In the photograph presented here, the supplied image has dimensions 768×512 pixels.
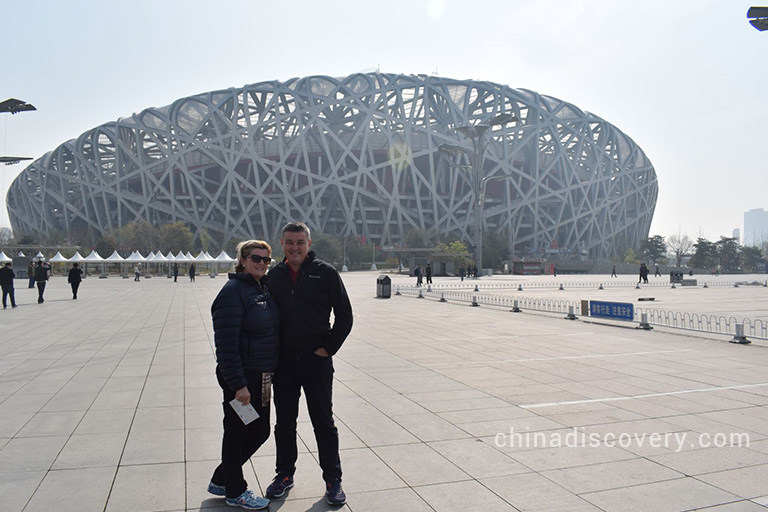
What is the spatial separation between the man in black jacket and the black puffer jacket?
128 millimetres

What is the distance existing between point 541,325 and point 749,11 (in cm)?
785

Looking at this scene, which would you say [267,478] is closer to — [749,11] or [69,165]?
[749,11]

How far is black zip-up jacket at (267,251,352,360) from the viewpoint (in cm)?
378

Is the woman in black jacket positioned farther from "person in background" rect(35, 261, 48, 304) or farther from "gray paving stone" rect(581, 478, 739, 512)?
"person in background" rect(35, 261, 48, 304)

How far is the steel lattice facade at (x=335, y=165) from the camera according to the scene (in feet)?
243

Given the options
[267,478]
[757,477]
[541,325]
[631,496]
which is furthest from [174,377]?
[541,325]

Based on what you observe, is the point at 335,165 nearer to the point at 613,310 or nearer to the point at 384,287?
the point at 384,287

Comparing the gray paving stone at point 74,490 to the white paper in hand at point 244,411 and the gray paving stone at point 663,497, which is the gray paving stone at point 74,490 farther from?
the gray paving stone at point 663,497

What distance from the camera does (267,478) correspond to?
13.8 feet

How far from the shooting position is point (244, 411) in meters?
3.58

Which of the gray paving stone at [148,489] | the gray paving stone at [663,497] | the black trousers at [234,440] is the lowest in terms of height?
the gray paving stone at [148,489]

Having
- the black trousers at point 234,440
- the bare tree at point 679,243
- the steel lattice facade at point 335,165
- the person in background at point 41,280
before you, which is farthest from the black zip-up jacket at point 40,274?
the bare tree at point 679,243

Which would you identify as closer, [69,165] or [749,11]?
[749,11]

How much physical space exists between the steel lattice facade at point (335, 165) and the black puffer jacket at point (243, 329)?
69.1 meters
